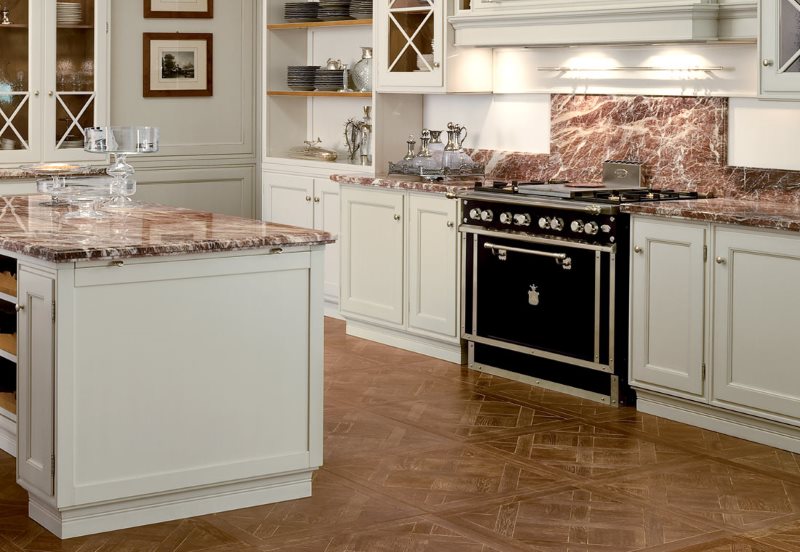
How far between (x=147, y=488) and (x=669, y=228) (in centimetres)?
262

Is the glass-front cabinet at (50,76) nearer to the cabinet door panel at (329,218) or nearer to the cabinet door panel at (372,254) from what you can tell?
the cabinet door panel at (329,218)

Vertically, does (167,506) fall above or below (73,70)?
below

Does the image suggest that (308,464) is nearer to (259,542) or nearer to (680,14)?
(259,542)

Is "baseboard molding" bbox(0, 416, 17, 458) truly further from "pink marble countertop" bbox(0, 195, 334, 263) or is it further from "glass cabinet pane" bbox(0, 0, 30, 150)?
"glass cabinet pane" bbox(0, 0, 30, 150)

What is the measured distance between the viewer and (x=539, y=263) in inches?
241

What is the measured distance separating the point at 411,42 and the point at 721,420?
303 centimetres

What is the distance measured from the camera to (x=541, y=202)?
6.04 metres

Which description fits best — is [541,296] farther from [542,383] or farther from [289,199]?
[289,199]

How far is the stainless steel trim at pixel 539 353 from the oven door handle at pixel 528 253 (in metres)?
0.45

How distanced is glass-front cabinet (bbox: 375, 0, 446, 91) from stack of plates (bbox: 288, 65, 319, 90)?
0.97m

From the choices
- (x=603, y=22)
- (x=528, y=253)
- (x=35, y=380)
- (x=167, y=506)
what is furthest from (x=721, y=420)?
(x=35, y=380)

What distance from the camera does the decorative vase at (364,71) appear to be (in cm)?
791

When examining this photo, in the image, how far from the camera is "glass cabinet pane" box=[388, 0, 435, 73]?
718 centimetres

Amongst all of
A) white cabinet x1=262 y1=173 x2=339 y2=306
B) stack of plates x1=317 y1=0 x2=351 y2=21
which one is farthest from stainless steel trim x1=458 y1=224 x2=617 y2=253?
stack of plates x1=317 y1=0 x2=351 y2=21
